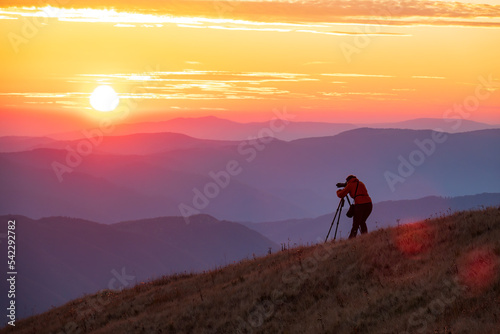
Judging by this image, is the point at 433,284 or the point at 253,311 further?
the point at 253,311

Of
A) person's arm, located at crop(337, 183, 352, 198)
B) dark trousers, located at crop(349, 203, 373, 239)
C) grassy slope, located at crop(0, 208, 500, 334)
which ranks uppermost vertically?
person's arm, located at crop(337, 183, 352, 198)

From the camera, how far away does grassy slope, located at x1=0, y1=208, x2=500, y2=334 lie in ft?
37.4

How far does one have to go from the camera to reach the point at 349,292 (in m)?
14.1

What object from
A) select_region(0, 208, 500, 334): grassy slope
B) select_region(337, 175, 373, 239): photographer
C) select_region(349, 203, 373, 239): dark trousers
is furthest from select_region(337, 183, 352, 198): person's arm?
select_region(0, 208, 500, 334): grassy slope

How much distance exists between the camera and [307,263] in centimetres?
1727

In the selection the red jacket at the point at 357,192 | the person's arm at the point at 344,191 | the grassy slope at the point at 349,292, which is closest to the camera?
the grassy slope at the point at 349,292

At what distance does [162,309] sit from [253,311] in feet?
13.9

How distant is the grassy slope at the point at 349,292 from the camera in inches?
449

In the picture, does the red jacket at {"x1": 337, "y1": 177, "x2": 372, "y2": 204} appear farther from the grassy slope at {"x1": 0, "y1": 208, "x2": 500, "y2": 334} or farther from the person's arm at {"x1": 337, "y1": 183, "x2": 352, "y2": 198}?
the grassy slope at {"x1": 0, "y1": 208, "x2": 500, "y2": 334}

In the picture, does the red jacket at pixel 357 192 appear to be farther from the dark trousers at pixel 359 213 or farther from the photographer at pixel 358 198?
the dark trousers at pixel 359 213

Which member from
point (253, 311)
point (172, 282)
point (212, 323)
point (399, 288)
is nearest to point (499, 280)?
point (399, 288)

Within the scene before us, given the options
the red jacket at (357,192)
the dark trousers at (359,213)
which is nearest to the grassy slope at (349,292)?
the dark trousers at (359,213)

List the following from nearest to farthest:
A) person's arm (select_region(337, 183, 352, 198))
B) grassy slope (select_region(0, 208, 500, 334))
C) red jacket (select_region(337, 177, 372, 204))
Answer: grassy slope (select_region(0, 208, 500, 334)), person's arm (select_region(337, 183, 352, 198)), red jacket (select_region(337, 177, 372, 204))

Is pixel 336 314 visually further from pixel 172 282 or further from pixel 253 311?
pixel 172 282
